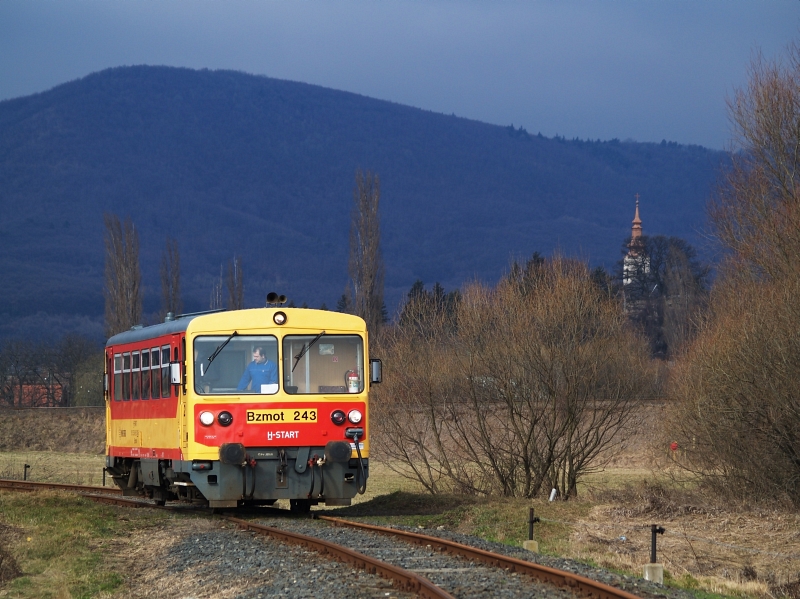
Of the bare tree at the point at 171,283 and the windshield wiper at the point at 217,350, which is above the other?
the bare tree at the point at 171,283

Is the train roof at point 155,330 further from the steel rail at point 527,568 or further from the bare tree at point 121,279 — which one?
the bare tree at point 121,279

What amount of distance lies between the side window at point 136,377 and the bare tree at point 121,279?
46811 millimetres

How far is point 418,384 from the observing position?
93.1 feet

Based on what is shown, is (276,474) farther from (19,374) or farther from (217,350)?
(19,374)

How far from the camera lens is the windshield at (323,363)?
59.0ft

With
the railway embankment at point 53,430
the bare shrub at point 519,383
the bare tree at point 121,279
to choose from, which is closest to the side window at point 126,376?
the bare shrub at point 519,383

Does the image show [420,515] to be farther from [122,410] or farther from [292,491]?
[122,410]

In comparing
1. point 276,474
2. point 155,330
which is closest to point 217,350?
point 276,474

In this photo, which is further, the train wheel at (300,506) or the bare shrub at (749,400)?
the bare shrub at (749,400)

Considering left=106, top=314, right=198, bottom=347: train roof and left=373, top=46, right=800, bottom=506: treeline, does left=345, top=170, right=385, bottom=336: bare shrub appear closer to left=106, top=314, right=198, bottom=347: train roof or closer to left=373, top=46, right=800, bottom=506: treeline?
left=373, top=46, right=800, bottom=506: treeline

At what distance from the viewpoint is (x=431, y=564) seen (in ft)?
39.3

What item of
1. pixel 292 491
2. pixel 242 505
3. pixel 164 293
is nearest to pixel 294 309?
pixel 292 491

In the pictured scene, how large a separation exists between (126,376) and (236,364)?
4.91 m

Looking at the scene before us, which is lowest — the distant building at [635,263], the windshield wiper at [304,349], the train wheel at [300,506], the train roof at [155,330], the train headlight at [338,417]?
the train wheel at [300,506]
